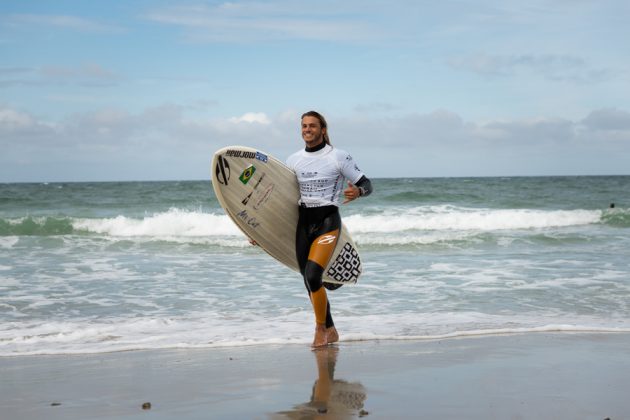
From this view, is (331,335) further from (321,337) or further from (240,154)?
(240,154)

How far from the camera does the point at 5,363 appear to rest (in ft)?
16.6

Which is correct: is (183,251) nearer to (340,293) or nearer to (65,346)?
(340,293)

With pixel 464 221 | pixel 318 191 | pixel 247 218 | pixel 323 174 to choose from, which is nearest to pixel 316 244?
pixel 318 191

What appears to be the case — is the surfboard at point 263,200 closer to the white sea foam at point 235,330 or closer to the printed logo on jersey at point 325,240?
the printed logo on jersey at point 325,240

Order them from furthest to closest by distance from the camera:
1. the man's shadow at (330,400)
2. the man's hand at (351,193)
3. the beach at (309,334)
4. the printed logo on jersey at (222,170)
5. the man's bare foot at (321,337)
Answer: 1. the printed logo on jersey at (222,170)
2. the man's bare foot at (321,337)
3. the man's hand at (351,193)
4. the beach at (309,334)
5. the man's shadow at (330,400)

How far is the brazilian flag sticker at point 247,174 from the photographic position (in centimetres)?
573

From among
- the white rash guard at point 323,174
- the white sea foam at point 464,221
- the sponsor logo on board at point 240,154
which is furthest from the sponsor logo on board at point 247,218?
the white sea foam at point 464,221

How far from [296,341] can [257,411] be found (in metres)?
1.99

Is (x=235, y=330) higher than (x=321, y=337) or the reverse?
the reverse

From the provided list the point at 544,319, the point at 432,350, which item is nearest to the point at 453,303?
the point at 544,319

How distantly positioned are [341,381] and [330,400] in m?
0.43

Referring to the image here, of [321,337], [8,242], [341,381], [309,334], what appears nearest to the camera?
[341,381]

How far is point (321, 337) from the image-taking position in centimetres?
536

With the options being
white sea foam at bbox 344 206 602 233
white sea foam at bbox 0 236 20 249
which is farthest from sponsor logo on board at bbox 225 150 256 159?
white sea foam at bbox 344 206 602 233
